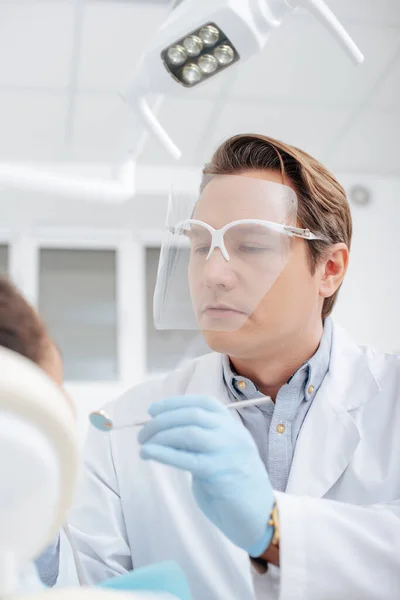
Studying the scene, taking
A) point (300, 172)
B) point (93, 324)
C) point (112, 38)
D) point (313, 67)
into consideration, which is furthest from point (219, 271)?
point (93, 324)

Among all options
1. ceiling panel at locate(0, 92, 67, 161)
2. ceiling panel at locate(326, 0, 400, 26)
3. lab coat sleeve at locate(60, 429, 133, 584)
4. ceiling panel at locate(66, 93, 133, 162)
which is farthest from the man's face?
ceiling panel at locate(0, 92, 67, 161)

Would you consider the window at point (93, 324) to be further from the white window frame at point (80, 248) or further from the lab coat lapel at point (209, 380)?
the lab coat lapel at point (209, 380)

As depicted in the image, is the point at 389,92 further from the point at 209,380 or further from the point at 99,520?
the point at 99,520

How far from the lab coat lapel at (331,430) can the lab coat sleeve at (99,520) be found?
1.10ft

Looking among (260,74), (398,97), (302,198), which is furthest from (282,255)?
(398,97)

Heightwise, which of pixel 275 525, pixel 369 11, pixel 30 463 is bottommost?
pixel 275 525

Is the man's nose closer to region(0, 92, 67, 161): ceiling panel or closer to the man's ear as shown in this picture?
the man's ear

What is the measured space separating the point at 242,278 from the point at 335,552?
1.44 ft

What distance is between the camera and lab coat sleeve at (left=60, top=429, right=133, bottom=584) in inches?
46.3

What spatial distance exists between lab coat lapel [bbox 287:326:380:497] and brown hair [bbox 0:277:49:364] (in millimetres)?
719

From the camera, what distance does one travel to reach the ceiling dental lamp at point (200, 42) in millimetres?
1139

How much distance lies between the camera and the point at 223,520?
0.89 metres

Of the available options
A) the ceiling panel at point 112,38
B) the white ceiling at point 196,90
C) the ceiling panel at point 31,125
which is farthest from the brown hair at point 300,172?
the ceiling panel at point 31,125

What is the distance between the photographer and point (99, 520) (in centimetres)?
123
